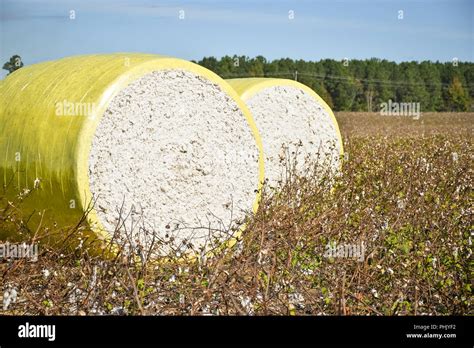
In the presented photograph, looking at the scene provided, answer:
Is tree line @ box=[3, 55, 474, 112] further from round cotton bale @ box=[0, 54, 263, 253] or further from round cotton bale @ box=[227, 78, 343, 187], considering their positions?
round cotton bale @ box=[0, 54, 263, 253]

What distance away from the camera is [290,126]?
988 centimetres

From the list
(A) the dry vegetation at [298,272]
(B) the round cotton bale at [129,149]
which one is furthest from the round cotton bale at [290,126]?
(B) the round cotton bale at [129,149]

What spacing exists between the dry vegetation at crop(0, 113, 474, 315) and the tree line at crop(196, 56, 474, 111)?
3938 cm

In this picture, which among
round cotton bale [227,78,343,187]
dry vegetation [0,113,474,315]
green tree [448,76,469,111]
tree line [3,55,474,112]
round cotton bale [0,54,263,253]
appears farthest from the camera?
tree line [3,55,474,112]

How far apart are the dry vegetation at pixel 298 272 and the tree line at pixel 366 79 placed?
129ft

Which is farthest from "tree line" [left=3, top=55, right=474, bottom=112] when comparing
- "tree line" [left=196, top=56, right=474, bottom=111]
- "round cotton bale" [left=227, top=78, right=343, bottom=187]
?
"round cotton bale" [left=227, top=78, right=343, bottom=187]

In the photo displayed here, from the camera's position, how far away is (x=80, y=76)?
21.3ft

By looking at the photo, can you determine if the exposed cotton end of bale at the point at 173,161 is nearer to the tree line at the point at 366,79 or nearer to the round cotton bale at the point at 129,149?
the round cotton bale at the point at 129,149

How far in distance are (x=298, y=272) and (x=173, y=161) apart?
1666 mm

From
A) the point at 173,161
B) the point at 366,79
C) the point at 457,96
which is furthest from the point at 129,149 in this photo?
the point at 366,79

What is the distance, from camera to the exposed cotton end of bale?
21.1 feet

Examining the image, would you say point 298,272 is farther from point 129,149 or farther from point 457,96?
point 457,96

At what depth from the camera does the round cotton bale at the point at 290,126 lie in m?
9.51
